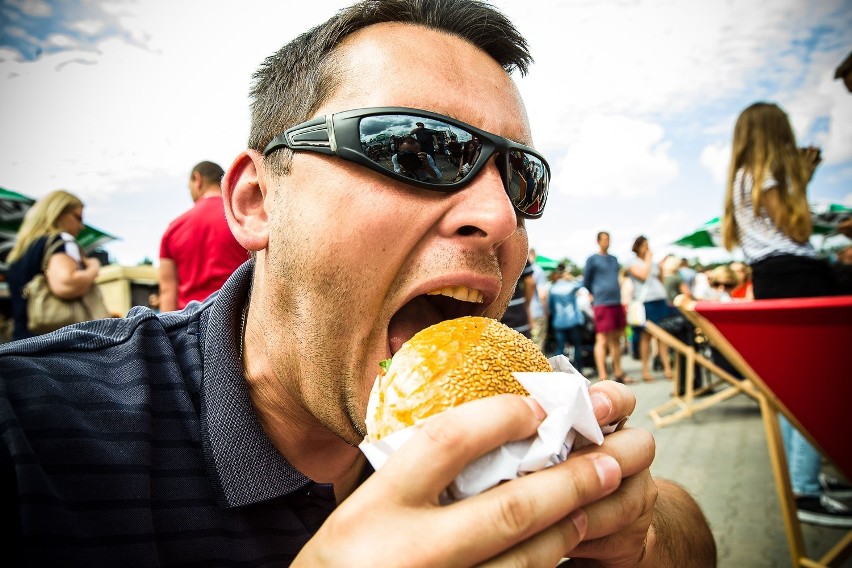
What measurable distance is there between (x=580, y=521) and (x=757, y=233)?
11.3 ft

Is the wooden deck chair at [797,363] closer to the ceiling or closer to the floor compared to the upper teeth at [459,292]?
closer to the floor

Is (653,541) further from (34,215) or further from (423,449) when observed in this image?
(34,215)

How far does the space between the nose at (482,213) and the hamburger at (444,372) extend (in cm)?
24

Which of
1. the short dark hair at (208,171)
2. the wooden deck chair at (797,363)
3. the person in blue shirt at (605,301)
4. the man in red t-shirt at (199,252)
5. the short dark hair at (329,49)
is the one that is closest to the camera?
the short dark hair at (329,49)

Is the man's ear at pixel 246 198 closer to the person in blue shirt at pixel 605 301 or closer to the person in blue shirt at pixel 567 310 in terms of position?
the person in blue shirt at pixel 605 301

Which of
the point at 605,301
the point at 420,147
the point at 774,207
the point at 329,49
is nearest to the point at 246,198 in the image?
the point at 329,49

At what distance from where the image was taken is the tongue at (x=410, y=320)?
1399mm

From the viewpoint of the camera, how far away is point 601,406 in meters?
0.99

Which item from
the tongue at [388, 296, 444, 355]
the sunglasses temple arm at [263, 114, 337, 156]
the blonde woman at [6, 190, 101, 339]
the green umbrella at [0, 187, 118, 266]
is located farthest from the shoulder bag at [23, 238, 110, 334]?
the green umbrella at [0, 187, 118, 266]

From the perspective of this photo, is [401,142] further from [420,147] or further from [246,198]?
[246,198]

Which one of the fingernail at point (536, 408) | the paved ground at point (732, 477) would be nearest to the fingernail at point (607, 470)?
the fingernail at point (536, 408)

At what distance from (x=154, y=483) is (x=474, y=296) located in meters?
0.88

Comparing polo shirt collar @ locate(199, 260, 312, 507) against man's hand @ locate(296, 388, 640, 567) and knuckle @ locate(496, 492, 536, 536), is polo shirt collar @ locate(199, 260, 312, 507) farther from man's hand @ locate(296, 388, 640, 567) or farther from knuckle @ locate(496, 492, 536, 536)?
knuckle @ locate(496, 492, 536, 536)

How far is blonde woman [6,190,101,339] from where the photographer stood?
3.48m
